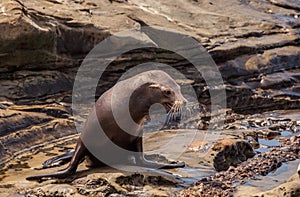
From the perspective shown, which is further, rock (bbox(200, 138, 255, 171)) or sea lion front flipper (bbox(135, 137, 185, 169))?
rock (bbox(200, 138, 255, 171))

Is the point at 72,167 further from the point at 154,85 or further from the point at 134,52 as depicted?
the point at 134,52

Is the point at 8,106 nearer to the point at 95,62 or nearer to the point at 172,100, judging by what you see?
the point at 95,62

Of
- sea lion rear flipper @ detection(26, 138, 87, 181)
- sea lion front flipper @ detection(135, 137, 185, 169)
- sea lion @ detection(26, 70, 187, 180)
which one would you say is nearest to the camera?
sea lion rear flipper @ detection(26, 138, 87, 181)

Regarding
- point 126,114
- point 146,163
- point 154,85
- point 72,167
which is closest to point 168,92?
point 154,85

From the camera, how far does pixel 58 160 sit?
6.57m

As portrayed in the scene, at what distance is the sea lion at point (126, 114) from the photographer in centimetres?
609

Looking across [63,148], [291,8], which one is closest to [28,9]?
[63,148]

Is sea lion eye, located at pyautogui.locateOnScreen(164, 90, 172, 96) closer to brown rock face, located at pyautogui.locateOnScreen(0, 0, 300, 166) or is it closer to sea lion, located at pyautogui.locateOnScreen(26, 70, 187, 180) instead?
sea lion, located at pyautogui.locateOnScreen(26, 70, 187, 180)

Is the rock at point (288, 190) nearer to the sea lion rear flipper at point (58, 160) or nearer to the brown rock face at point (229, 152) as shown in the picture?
the brown rock face at point (229, 152)

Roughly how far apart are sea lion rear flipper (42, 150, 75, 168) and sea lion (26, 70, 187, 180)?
0.85 ft

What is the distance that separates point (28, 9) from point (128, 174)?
3832mm

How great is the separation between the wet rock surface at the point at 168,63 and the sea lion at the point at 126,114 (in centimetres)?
43

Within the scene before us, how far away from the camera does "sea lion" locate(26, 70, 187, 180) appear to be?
6.09 meters

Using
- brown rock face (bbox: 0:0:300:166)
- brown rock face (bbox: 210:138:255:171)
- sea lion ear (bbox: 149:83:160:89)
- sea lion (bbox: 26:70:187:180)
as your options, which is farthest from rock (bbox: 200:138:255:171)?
brown rock face (bbox: 0:0:300:166)
